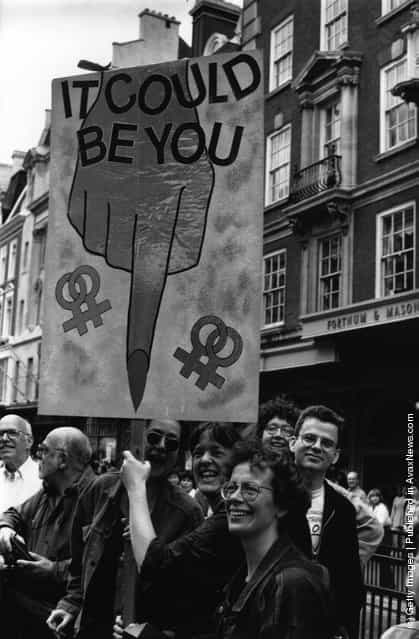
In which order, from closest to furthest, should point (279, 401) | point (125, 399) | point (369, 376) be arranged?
1. point (125, 399)
2. point (279, 401)
3. point (369, 376)

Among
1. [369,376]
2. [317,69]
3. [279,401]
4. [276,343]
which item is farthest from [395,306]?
[279,401]

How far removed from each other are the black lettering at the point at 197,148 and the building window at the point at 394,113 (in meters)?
13.2

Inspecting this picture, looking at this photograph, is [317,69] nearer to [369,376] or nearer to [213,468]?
[369,376]

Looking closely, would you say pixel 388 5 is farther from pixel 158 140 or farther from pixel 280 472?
pixel 280 472

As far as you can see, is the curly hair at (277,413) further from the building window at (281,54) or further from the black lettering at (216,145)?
the building window at (281,54)

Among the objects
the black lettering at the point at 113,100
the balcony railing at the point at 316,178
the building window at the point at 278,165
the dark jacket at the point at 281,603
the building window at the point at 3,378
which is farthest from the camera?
the building window at the point at 3,378

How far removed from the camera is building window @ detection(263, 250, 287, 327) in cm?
2011

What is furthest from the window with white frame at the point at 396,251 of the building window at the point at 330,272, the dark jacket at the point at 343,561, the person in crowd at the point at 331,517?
the dark jacket at the point at 343,561

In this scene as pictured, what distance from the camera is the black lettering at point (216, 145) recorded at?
394cm

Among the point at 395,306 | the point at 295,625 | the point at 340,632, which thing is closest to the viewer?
the point at 295,625

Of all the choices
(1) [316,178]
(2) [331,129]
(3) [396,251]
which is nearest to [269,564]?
(3) [396,251]

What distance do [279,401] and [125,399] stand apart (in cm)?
135

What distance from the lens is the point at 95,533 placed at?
3.86 metres

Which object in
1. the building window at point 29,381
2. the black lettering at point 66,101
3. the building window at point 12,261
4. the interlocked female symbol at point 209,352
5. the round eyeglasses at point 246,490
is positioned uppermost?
the building window at point 12,261
